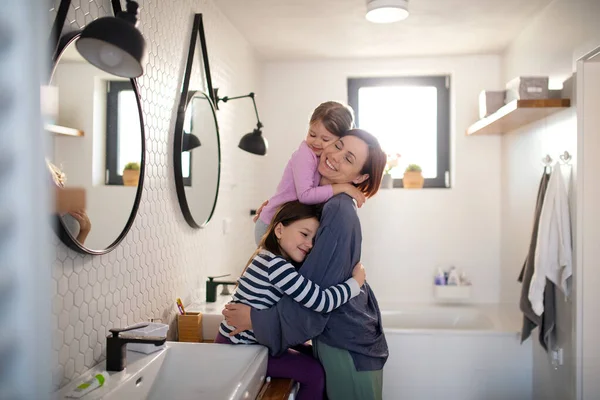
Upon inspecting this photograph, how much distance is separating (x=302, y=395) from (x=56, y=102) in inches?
49.6

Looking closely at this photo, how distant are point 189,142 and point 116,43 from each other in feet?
4.55

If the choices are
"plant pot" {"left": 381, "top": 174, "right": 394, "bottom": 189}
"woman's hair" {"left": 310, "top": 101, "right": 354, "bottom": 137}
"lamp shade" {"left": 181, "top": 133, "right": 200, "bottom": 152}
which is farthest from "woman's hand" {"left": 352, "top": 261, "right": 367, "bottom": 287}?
"plant pot" {"left": 381, "top": 174, "right": 394, "bottom": 189}

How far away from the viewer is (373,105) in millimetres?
4488

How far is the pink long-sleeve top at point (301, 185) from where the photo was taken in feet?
6.51

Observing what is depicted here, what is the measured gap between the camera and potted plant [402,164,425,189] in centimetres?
426

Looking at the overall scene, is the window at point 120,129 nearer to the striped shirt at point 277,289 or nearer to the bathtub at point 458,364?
the striped shirt at point 277,289

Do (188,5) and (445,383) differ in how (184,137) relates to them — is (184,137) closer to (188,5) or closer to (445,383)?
(188,5)

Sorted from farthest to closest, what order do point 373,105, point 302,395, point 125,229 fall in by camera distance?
point 373,105, point 302,395, point 125,229

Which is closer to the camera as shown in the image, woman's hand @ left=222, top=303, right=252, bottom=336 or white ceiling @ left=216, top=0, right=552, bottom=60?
woman's hand @ left=222, top=303, right=252, bottom=336

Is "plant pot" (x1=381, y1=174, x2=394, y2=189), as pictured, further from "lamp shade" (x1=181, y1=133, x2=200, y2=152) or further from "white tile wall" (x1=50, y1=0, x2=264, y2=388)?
"lamp shade" (x1=181, y1=133, x2=200, y2=152)

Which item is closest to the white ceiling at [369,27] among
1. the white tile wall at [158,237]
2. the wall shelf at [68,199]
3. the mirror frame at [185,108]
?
the white tile wall at [158,237]

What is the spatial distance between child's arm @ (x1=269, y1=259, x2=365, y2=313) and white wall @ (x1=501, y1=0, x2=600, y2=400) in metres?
1.47

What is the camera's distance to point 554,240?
107 inches

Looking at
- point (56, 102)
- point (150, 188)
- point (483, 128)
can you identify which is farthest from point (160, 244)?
point (483, 128)
